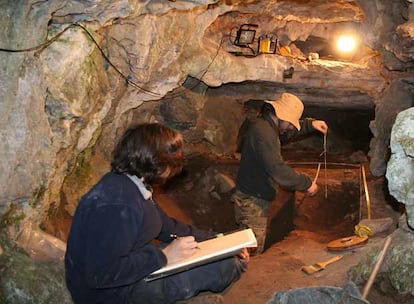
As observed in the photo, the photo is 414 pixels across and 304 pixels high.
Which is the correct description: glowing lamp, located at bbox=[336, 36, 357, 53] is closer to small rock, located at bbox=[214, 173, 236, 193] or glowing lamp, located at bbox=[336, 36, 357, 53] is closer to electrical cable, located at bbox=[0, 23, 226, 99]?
electrical cable, located at bbox=[0, 23, 226, 99]

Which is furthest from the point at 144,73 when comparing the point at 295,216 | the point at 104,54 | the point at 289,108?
Answer: the point at 295,216

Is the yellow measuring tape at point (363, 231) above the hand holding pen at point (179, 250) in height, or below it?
below

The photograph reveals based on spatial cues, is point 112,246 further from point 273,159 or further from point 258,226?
point 258,226

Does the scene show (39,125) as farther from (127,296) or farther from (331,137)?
(331,137)

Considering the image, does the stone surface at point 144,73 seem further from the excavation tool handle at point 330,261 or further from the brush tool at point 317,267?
the excavation tool handle at point 330,261

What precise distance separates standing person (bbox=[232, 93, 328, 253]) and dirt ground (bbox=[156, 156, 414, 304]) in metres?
0.64

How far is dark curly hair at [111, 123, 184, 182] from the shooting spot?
342cm

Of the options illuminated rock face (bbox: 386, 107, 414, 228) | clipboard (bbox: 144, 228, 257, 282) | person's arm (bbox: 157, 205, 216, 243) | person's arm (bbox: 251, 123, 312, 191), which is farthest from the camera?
person's arm (bbox: 251, 123, 312, 191)

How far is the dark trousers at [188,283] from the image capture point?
3.68 meters

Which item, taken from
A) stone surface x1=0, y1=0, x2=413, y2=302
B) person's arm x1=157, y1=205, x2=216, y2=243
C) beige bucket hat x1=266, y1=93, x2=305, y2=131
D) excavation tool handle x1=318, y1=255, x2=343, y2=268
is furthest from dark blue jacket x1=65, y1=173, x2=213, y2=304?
beige bucket hat x1=266, y1=93, x2=305, y2=131

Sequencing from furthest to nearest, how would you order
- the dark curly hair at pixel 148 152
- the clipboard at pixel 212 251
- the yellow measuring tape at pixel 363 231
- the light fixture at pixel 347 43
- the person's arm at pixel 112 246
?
the light fixture at pixel 347 43 < the yellow measuring tape at pixel 363 231 < the clipboard at pixel 212 251 < the dark curly hair at pixel 148 152 < the person's arm at pixel 112 246

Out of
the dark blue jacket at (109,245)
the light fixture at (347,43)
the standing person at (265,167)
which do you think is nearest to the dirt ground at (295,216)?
the standing person at (265,167)

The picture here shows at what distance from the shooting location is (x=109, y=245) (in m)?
3.24

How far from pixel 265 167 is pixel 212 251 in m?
2.36
